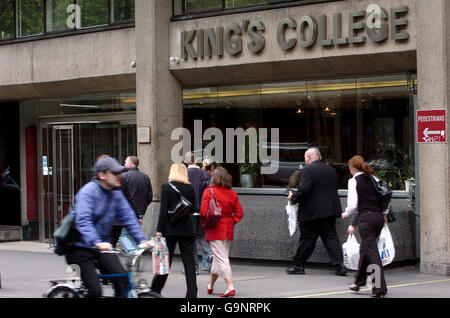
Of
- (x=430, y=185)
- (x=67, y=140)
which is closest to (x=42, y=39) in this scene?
(x=67, y=140)

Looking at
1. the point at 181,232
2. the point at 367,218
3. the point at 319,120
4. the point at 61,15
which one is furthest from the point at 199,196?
the point at 61,15

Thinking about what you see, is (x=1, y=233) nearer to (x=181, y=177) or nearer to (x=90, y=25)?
(x=90, y=25)

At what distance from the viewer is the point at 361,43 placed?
1306cm

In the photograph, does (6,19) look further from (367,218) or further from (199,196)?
(367,218)

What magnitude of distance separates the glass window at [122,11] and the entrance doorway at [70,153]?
2.30m

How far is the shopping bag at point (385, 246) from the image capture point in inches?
419

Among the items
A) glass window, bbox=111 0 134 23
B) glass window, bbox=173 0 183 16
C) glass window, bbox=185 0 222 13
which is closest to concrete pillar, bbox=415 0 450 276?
glass window, bbox=185 0 222 13

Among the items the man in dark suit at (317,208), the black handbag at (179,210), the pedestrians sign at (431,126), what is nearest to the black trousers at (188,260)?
the black handbag at (179,210)

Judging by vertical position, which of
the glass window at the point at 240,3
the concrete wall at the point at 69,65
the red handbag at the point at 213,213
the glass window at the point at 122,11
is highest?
the glass window at the point at 122,11

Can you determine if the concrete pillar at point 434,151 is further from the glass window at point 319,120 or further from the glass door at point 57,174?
the glass door at point 57,174

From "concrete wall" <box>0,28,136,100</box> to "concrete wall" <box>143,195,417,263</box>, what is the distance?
14.5 feet

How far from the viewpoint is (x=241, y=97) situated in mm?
15727

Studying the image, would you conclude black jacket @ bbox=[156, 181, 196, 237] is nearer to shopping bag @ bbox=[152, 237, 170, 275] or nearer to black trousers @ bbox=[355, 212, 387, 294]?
shopping bag @ bbox=[152, 237, 170, 275]
